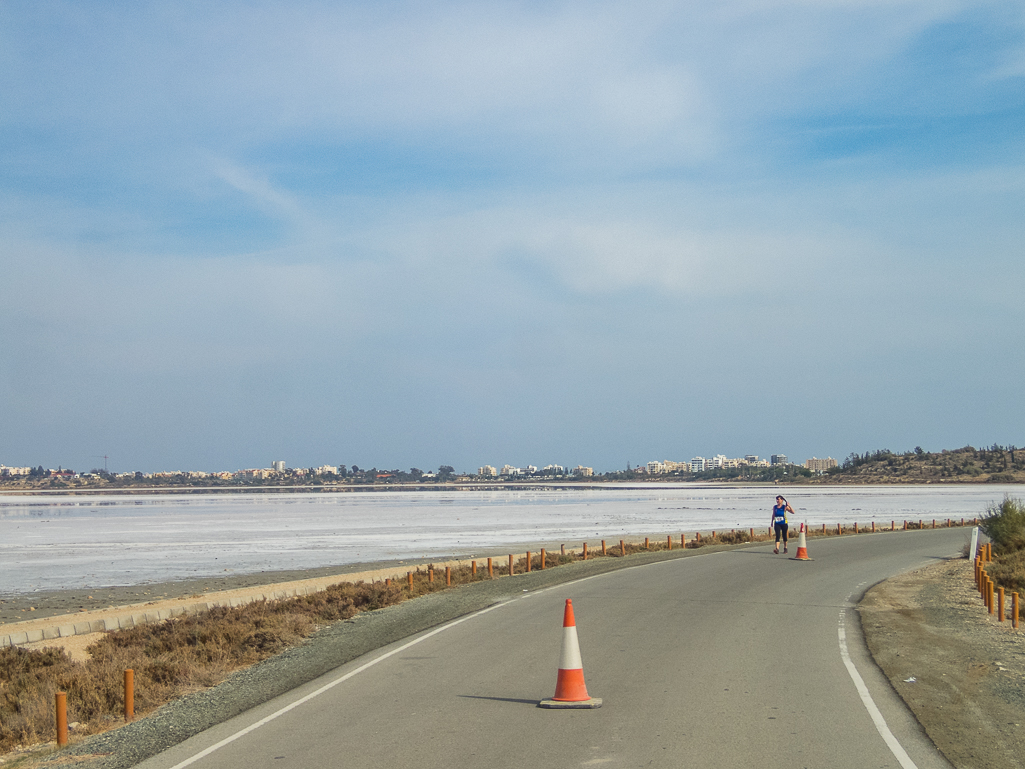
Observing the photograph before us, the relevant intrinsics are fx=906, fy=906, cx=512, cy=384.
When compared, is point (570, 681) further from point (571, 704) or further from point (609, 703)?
point (609, 703)

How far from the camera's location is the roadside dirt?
7812 mm

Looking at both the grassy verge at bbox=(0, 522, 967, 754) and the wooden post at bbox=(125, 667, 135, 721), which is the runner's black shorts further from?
the wooden post at bbox=(125, 667, 135, 721)

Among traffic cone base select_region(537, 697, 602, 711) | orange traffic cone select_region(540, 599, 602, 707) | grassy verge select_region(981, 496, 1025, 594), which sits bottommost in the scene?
grassy verge select_region(981, 496, 1025, 594)

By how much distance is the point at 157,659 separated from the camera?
13.2 m

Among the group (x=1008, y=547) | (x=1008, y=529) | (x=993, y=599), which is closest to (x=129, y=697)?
(x=993, y=599)

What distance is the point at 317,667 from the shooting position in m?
11.9

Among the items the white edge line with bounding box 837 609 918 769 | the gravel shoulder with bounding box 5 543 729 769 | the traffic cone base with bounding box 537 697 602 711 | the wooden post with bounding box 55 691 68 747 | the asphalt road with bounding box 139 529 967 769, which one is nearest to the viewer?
the white edge line with bounding box 837 609 918 769

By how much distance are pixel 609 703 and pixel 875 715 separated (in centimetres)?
249

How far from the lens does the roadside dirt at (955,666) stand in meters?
7.81

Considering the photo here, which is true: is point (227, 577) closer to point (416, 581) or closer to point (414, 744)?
point (416, 581)

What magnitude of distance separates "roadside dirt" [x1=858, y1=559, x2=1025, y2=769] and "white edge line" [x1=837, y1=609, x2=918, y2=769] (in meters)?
0.35

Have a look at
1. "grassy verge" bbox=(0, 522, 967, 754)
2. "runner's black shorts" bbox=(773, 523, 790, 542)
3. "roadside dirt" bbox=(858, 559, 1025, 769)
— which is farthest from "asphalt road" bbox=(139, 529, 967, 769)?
"runner's black shorts" bbox=(773, 523, 790, 542)

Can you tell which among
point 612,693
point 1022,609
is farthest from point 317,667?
point 1022,609

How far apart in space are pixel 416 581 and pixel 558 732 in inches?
643
